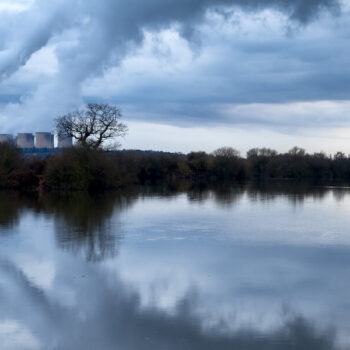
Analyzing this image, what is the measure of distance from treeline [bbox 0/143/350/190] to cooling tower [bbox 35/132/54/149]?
31.2 ft

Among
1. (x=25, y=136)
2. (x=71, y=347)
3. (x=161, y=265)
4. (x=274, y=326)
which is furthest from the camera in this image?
(x=25, y=136)

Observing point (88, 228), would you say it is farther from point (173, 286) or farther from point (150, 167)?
point (150, 167)

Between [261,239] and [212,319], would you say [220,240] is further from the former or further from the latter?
[212,319]

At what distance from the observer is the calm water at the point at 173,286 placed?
592 cm

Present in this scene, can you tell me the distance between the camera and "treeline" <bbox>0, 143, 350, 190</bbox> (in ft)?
105

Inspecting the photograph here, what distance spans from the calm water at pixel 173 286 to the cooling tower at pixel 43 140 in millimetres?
43063

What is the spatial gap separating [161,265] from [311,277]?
2.77 m

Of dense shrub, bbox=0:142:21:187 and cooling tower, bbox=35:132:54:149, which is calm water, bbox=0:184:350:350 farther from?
cooling tower, bbox=35:132:54:149

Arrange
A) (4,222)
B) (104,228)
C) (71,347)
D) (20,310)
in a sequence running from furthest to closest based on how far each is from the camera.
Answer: (4,222), (104,228), (20,310), (71,347)

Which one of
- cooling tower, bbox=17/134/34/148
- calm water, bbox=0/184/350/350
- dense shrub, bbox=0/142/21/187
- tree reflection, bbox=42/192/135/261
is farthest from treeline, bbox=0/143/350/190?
calm water, bbox=0/184/350/350

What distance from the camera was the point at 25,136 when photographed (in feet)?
193

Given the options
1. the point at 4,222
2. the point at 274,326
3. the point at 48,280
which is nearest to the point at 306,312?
the point at 274,326

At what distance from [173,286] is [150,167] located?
50.3m

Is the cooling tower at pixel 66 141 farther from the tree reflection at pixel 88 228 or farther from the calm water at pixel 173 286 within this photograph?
the calm water at pixel 173 286
